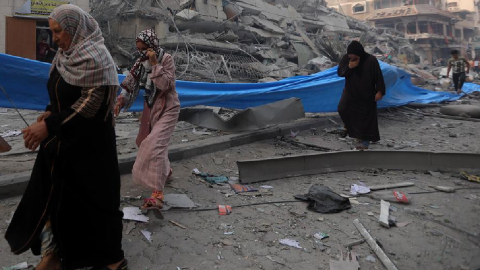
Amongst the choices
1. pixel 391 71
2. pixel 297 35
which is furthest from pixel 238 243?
pixel 297 35

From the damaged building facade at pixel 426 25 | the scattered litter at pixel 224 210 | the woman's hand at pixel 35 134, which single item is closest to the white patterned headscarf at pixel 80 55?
the woman's hand at pixel 35 134

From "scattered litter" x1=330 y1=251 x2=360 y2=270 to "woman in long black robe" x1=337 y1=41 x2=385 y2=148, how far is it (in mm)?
2699

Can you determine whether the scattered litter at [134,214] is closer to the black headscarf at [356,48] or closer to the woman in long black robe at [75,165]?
the woman in long black robe at [75,165]

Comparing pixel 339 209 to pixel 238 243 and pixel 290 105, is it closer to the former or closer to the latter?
pixel 238 243

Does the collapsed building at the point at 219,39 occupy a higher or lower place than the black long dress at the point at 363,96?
higher

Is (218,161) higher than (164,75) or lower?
lower

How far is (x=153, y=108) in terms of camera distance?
2.76 meters

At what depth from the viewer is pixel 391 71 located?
6.69 meters

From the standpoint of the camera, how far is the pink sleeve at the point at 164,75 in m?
2.59

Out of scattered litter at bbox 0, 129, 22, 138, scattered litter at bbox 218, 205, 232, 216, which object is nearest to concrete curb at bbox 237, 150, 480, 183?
scattered litter at bbox 218, 205, 232, 216

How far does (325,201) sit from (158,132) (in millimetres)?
1436

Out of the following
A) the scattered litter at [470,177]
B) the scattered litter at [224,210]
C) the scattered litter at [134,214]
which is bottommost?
the scattered litter at [224,210]

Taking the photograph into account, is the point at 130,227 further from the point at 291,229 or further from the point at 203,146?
the point at 203,146

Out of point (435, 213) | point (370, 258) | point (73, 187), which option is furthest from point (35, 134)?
point (435, 213)
